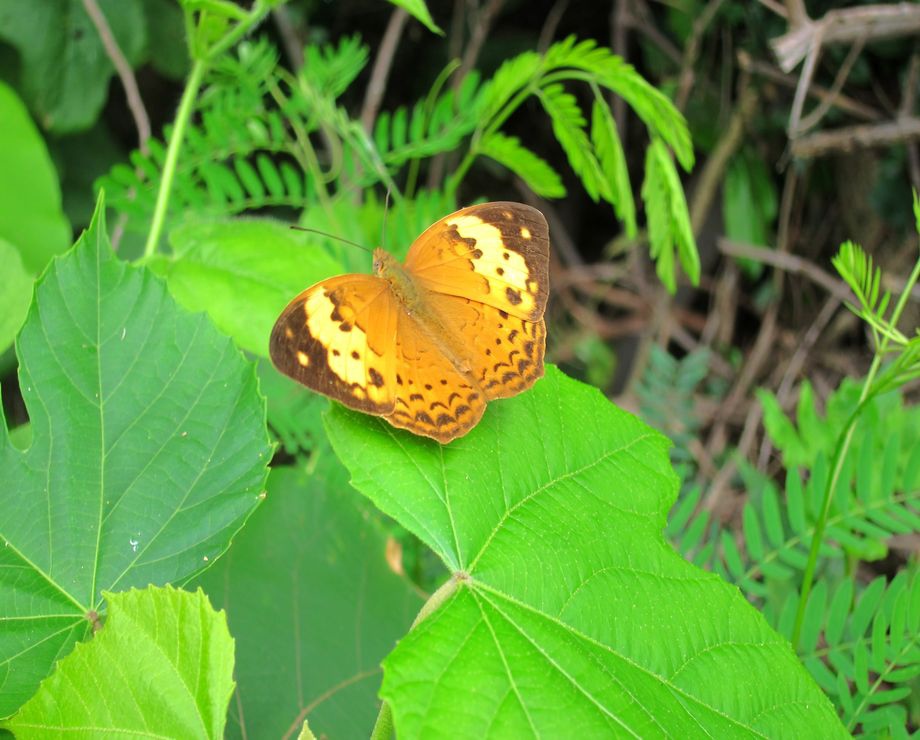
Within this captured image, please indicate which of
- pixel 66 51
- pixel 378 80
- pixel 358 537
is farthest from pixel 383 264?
pixel 66 51

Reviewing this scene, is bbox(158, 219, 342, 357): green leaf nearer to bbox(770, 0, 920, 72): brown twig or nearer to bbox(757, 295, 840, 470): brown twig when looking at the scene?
bbox(770, 0, 920, 72): brown twig

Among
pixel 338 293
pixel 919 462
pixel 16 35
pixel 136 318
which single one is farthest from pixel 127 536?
pixel 16 35

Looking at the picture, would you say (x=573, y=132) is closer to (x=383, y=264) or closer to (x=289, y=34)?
(x=383, y=264)

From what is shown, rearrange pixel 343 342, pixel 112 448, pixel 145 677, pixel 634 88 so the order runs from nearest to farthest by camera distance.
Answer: pixel 145 677 → pixel 112 448 → pixel 343 342 → pixel 634 88

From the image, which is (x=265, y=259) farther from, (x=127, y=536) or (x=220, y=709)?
(x=220, y=709)

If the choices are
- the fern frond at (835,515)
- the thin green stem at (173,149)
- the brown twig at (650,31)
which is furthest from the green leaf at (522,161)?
the brown twig at (650,31)

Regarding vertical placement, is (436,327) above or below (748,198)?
above
